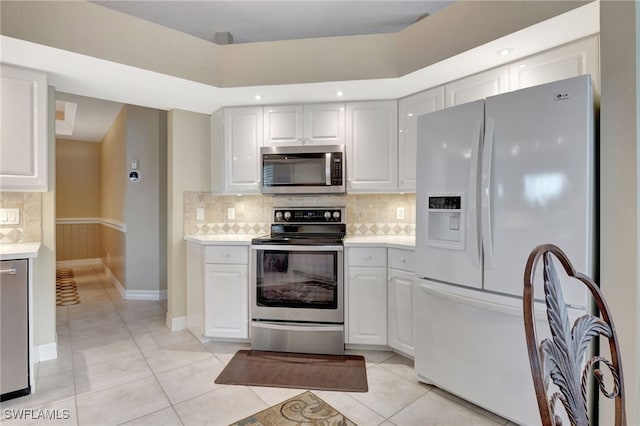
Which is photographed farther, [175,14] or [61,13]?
[175,14]

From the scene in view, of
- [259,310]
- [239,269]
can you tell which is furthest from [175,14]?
[259,310]

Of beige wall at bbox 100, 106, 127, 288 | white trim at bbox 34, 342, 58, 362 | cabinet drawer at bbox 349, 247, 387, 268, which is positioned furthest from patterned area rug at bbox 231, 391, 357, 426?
beige wall at bbox 100, 106, 127, 288

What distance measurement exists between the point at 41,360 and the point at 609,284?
3.81 meters

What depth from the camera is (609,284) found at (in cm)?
150

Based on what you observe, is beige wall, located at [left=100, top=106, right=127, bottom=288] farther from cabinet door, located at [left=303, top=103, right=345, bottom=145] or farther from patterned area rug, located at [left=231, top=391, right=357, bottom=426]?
patterned area rug, located at [left=231, top=391, right=357, bottom=426]

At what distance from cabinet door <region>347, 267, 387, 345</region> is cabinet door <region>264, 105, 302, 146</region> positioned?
4.47 feet

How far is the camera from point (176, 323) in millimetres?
3203

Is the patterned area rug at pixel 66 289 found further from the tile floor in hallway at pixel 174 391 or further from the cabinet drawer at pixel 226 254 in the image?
the cabinet drawer at pixel 226 254

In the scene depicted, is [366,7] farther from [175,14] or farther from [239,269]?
[239,269]

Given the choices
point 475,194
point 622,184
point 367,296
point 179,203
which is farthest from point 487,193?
point 179,203

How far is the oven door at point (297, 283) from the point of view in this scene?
8.75 feet

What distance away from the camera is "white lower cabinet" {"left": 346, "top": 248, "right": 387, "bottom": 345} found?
8.60 feet

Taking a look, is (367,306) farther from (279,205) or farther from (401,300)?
(279,205)

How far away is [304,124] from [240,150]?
0.69m
